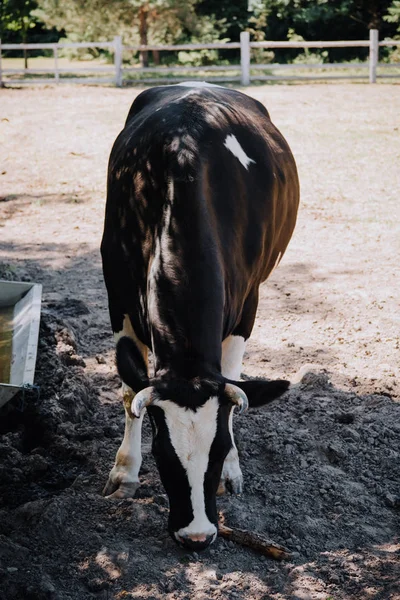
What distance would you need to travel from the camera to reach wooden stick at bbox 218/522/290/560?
3.75m

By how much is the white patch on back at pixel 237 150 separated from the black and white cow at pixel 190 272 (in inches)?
0.4

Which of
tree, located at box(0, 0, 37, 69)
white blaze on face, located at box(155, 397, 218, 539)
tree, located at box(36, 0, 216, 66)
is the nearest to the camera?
white blaze on face, located at box(155, 397, 218, 539)

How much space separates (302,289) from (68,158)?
7.13 m

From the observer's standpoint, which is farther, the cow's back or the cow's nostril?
the cow's back

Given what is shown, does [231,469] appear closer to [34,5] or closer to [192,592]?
[192,592]

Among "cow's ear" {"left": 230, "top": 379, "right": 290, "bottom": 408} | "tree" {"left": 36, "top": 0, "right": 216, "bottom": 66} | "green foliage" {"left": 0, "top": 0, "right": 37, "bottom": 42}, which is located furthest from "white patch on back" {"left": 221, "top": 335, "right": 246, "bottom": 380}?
"green foliage" {"left": 0, "top": 0, "right": 37, "bottom": 42}

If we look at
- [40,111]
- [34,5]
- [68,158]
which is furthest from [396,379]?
[34,5]

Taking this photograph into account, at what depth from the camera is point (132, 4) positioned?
2614cm

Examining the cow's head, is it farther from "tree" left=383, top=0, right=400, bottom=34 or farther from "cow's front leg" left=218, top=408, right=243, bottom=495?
"tree" left=383, top=0, right=400, bottom=34

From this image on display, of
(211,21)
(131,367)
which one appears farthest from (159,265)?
(211,21)

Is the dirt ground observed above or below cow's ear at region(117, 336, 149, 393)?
below

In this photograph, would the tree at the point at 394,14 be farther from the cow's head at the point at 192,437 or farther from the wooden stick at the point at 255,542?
the cow's head at the point at 192,437

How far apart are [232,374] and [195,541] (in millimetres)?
1263

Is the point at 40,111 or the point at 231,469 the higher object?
the point at 40,111
